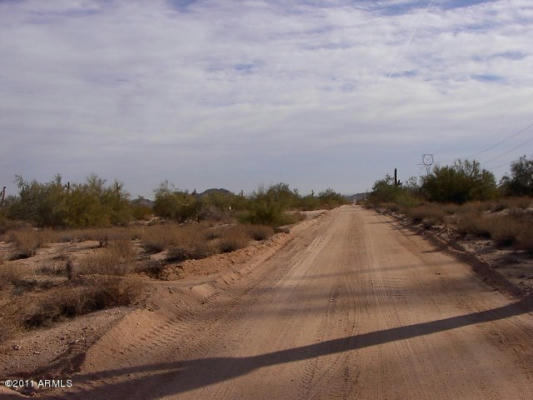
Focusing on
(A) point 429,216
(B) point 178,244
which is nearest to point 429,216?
(A) point 429,216

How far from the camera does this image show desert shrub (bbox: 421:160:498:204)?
68.1 m

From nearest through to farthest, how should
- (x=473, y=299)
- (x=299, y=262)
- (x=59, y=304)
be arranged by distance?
1. (x=59, y=304)
2. (x=473, y=299)
3. (x=299, y=262)

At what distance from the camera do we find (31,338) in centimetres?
1024

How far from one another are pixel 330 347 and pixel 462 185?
64235 millimetres

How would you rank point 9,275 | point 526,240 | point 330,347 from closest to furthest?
1. point 330,347
2. point 9,275
3. point 526,240

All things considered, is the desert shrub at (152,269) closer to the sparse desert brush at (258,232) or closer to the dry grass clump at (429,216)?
the sparse desert brush at (258,232)

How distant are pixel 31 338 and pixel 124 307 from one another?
244cm

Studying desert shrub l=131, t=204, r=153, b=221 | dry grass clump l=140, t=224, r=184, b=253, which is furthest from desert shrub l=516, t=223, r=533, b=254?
desert shrub l=131, t=204, r=153, b=221

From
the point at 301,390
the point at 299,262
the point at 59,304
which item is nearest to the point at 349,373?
the point at 301,390

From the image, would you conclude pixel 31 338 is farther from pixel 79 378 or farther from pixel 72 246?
pixel 72 246

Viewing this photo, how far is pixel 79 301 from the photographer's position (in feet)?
40.5

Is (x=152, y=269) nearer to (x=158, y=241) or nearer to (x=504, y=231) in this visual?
(x=158, y=241)

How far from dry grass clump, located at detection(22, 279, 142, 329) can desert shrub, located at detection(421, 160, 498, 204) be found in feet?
200

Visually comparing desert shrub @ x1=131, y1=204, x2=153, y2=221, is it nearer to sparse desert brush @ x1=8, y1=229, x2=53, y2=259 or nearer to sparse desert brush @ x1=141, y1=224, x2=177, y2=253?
sparse desert brush @ x1=8, y1=229, x2=53, y2=259
